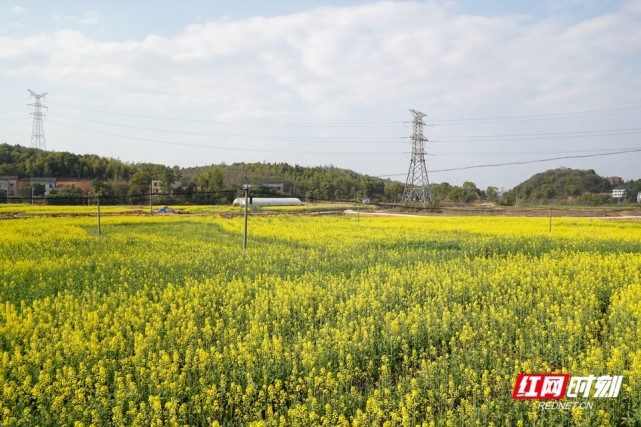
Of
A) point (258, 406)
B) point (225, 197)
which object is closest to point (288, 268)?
point (258, 406)

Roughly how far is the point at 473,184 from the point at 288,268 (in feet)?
307

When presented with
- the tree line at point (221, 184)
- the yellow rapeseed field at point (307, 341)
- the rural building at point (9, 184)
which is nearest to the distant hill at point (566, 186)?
the tree line at point (221, 184)

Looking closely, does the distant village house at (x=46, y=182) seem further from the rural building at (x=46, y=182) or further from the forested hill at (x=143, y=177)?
the forested hill at (x=143, y=177)

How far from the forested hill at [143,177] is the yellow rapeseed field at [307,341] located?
2438 inches

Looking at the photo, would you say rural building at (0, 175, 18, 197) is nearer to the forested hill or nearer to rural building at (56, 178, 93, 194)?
the forested hill

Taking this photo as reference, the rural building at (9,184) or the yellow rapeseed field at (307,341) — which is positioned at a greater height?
the rural building at (9,184)

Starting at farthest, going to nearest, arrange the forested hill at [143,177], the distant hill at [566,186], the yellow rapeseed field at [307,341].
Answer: the distant hill at [566,186]
the forested hill at [143,177]
the yellow rapeseed field at [307,341]

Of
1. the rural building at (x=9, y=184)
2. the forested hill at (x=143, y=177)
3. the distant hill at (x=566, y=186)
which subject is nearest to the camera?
the rural building at (x=9, y=184)

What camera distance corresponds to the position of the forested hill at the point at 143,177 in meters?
76.6

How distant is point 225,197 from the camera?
240 ft

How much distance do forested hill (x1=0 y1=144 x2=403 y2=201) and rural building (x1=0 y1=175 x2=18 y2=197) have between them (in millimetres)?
4380

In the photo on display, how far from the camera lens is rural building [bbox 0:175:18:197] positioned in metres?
71.8

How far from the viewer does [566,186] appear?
332ft

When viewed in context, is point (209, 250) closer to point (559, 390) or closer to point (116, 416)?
point (116, 416)
